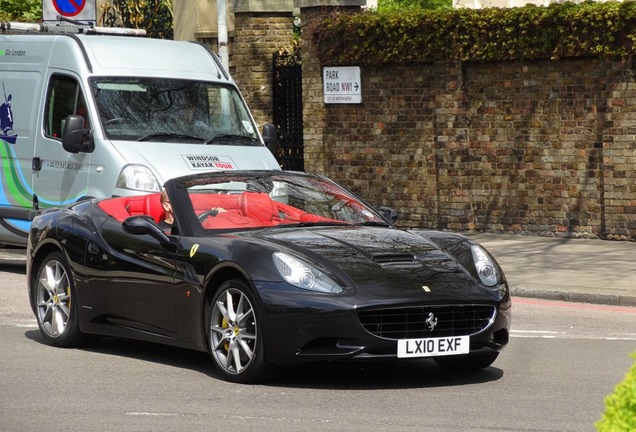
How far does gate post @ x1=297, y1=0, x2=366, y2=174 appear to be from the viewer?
22484 millimetres

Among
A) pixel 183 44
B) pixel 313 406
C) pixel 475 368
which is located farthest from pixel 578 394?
pixel 183 44

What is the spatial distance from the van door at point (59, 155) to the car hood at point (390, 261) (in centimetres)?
654

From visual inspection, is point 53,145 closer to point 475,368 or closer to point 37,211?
point 37,211

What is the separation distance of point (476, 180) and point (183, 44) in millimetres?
5570

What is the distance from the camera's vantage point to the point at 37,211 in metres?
16.0

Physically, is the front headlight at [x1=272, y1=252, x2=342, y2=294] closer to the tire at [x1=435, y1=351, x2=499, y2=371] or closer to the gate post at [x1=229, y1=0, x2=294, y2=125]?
the tire at [x1=435, y1=351, x2=499, y2=371]

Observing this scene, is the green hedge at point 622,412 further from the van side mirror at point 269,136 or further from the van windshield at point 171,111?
the van side mirror at point 269,136

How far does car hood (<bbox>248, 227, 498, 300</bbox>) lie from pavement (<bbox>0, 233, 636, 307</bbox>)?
496 centimetres

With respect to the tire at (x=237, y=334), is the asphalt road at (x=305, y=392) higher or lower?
lower

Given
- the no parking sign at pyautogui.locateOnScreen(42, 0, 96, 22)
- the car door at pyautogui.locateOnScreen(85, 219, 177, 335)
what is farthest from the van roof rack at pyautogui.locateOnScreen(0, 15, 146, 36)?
the car door at pyautogui.locateOnScreen(85, 219, 177, 335)

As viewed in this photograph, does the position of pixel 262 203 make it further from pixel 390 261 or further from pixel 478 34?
pixel 478 34

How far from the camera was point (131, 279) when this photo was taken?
9.83 meters

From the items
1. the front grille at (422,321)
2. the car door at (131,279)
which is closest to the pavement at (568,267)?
the front grille at (422,321)

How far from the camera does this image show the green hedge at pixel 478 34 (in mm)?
18828
